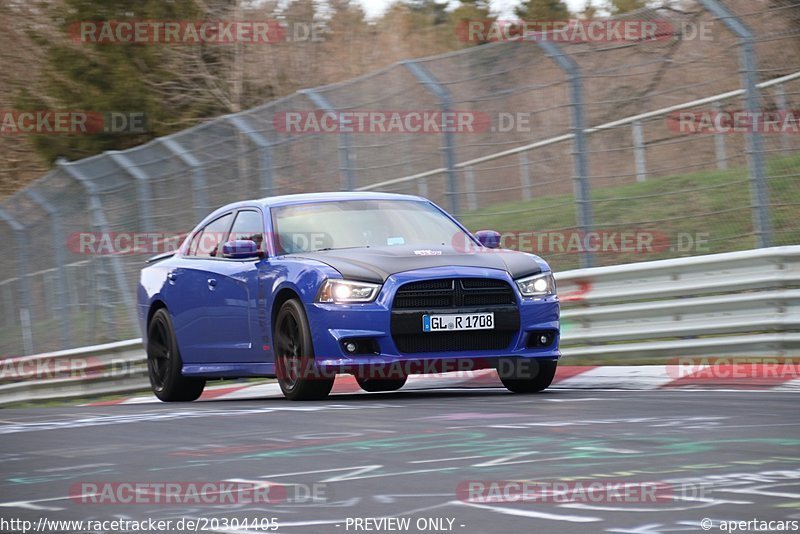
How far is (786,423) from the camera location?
7000 millimetres

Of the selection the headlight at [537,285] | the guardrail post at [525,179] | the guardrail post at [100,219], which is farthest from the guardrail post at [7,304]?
the headlight at [537,285]

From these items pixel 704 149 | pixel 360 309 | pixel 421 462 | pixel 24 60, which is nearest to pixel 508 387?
pixel 360 309

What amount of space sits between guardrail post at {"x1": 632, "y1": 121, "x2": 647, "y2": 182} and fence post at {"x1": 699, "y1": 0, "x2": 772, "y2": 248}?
1.35 metres

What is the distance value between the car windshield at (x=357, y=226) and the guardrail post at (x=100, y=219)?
7932mm

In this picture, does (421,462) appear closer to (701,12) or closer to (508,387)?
(508,387)

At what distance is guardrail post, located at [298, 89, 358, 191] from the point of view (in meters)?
14.8

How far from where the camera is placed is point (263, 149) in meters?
16.2

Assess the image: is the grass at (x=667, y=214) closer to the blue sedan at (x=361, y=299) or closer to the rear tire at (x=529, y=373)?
the blue sedan at (x=361, y=299)

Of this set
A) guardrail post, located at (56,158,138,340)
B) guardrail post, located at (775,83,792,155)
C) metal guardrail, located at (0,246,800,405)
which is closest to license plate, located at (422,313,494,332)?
metal guardrail, located at (0,246,800,405)

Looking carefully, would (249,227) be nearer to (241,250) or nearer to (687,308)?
(241,250)

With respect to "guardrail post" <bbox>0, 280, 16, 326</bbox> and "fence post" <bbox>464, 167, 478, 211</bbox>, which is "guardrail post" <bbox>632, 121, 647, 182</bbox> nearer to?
"fence post" <bbox>464, 167, 478, 211</bbox>

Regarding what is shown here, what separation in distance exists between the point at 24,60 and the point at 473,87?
24.9 metres

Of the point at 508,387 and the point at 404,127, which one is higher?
the point at 404,127

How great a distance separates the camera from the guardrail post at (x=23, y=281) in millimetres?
21281
